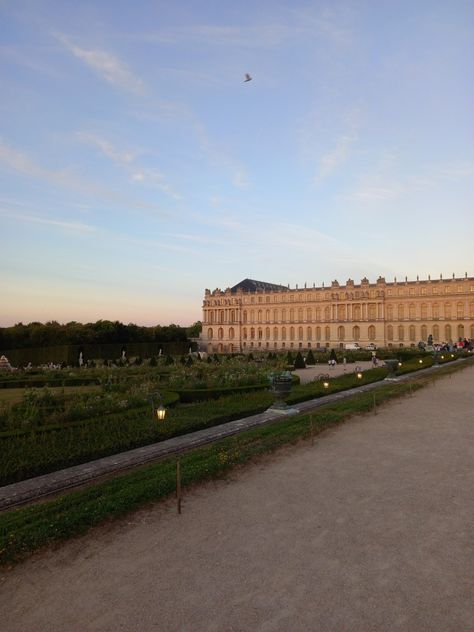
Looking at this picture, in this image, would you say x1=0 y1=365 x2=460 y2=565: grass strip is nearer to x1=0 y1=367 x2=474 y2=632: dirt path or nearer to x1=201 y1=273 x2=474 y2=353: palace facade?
x1=0 y1=367 x2=474 y2=632: dirt path

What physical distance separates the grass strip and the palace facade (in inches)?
3262

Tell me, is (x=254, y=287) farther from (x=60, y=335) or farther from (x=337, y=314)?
(x=60, y=335)

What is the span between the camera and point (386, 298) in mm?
92750

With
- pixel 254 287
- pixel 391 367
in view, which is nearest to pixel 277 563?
pixel 391 367

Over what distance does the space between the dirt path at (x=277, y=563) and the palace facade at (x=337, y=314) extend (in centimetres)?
8536

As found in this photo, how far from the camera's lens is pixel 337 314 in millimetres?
97500

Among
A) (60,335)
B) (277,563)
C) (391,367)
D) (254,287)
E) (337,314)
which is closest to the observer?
(277,563)

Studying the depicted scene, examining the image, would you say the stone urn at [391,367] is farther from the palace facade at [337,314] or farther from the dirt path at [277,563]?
the palace facade at [337,314]

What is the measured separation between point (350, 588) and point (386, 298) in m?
92.9

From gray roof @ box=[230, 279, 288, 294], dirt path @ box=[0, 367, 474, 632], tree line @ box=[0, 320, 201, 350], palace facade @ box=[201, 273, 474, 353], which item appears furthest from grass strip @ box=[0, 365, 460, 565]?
gray roof @ box=[230, 279, 288, 294]

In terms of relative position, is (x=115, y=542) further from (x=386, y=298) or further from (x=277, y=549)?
(x=386, y=298)

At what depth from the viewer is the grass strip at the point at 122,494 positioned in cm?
603

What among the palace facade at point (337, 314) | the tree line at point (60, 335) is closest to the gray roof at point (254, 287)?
the palace facade at point (337, 314)

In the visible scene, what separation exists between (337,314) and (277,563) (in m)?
94.5
